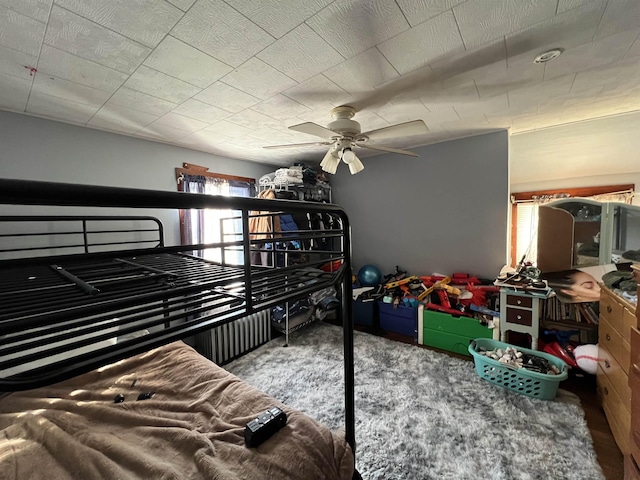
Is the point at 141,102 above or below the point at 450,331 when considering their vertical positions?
above

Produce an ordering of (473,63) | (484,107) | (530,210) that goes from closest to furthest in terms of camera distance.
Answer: (473,63) → (484,107) → (530,210)

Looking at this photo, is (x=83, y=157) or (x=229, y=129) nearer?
(x=83, y=157)

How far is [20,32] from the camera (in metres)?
1.17

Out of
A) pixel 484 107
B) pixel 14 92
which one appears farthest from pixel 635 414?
pixel 14 92

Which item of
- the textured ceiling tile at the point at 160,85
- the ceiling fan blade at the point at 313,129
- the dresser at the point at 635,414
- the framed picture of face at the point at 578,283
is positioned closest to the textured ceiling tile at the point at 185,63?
the textured ceiling tile at the point at 160,85

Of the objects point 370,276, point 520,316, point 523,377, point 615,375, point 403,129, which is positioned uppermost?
point 403,129

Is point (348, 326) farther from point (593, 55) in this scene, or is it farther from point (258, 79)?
point (593, 55)

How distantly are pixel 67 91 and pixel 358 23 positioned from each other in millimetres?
1866

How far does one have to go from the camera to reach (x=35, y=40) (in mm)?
1227

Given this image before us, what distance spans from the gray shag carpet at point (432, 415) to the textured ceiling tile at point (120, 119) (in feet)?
7.58

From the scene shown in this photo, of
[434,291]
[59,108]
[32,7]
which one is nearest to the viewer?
[32,7]

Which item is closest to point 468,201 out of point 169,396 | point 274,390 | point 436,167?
point 436,167

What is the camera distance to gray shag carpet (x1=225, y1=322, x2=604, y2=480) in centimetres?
144

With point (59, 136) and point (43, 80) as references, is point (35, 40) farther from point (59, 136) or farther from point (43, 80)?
point (59, 136)
